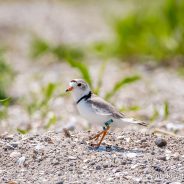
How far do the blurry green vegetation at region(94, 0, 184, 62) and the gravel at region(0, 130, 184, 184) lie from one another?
5.56m

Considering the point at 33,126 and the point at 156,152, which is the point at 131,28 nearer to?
the point at 33,126

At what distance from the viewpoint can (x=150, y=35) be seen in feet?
39.0

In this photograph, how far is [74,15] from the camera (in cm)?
1930

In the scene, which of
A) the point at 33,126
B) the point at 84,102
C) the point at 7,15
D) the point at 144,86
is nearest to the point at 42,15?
the point at 7,15

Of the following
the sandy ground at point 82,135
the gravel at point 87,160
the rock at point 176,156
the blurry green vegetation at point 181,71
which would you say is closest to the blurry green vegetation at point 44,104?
the sandy ground at point 82,135

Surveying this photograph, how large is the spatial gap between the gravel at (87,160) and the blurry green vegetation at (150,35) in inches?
219

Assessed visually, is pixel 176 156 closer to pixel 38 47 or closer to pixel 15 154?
pixel 15 154

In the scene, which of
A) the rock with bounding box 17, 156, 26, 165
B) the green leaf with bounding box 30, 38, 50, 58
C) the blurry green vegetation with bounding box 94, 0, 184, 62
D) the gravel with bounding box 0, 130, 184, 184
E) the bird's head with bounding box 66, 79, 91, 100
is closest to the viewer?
the gravel with bounding box 0, 130, 184, 184

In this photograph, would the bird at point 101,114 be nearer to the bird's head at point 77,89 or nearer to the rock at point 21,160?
the bird's head at point 77,89

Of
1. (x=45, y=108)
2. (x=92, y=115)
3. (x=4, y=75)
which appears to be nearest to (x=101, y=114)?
(x=92, y=115)

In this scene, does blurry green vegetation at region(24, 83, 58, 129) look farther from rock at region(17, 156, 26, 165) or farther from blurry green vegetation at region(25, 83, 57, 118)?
rock at region(17, 156, 26, 165)

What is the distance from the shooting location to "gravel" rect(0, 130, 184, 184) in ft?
17.4

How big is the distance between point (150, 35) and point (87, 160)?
6611 millimetres

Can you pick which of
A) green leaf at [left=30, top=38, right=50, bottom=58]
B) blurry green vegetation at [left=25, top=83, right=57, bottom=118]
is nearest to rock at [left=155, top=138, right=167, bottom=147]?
blurry green vegetation at [left=25, top=83, right=57, bottom=118]
